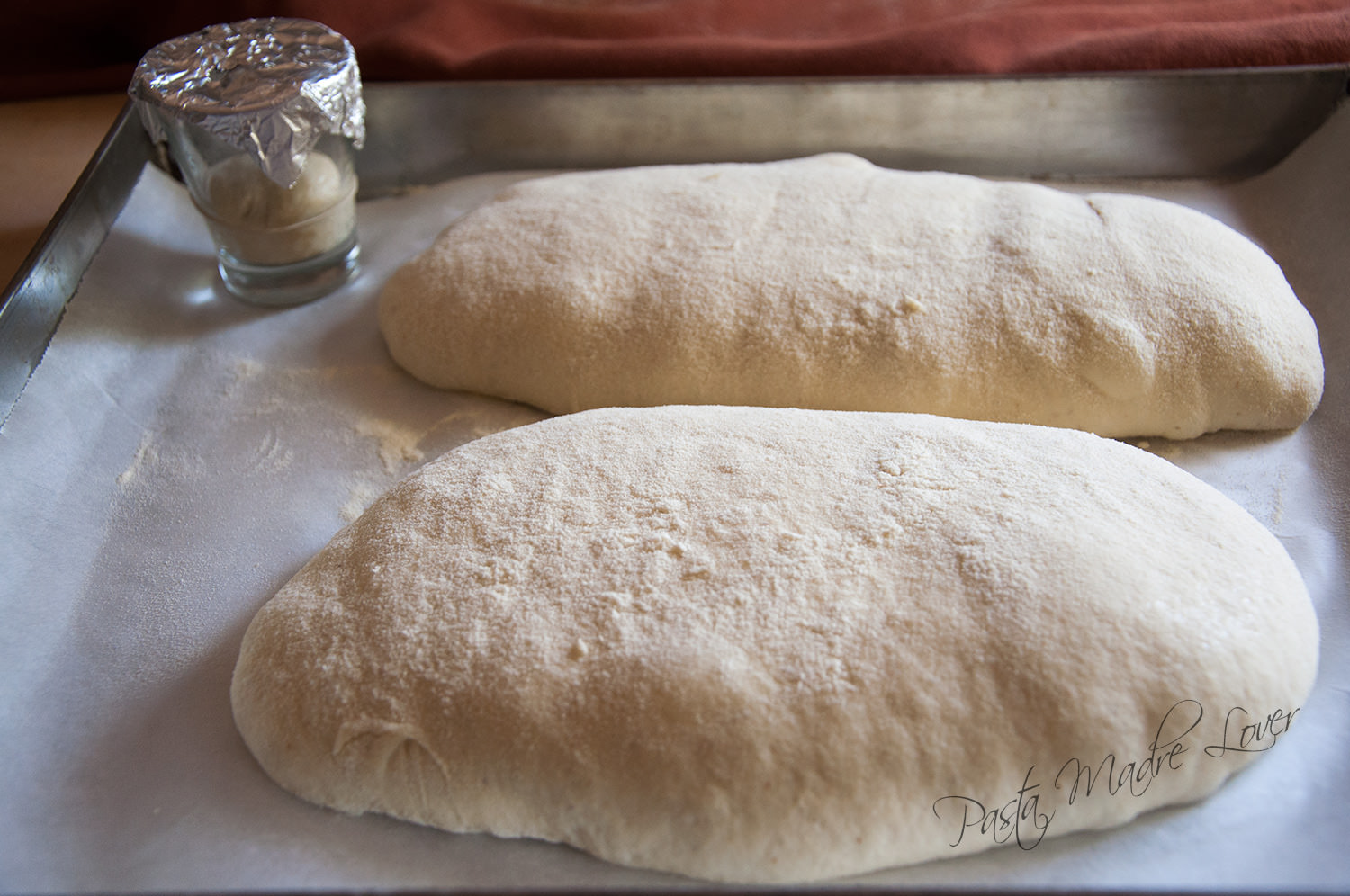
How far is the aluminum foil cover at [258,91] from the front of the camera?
1333mm

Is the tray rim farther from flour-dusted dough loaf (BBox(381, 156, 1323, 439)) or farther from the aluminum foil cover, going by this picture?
flour-dusted dough loaf (BBox(381, 156, 1323, 439))

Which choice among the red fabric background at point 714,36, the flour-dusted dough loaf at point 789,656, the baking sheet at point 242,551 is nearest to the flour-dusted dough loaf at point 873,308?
the baking sheet at point 242,551

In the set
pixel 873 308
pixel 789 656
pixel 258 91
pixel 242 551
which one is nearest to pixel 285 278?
pixel 258 91

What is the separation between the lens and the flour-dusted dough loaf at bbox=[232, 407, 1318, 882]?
815 millimetres

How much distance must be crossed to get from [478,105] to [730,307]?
30.2 inches

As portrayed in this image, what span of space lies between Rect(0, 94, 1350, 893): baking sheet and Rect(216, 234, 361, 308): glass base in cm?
3

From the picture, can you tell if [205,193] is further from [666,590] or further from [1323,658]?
[1323,658]

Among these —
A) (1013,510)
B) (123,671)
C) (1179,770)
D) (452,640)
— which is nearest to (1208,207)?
(1013,510)

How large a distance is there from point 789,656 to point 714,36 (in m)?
1.43

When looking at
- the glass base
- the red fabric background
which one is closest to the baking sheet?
the glass base

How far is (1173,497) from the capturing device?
995mm

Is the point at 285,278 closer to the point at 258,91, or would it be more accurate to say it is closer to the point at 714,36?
the point at 258,91

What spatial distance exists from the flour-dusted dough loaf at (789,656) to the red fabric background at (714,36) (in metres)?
1.02

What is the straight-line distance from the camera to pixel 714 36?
1.87 m
